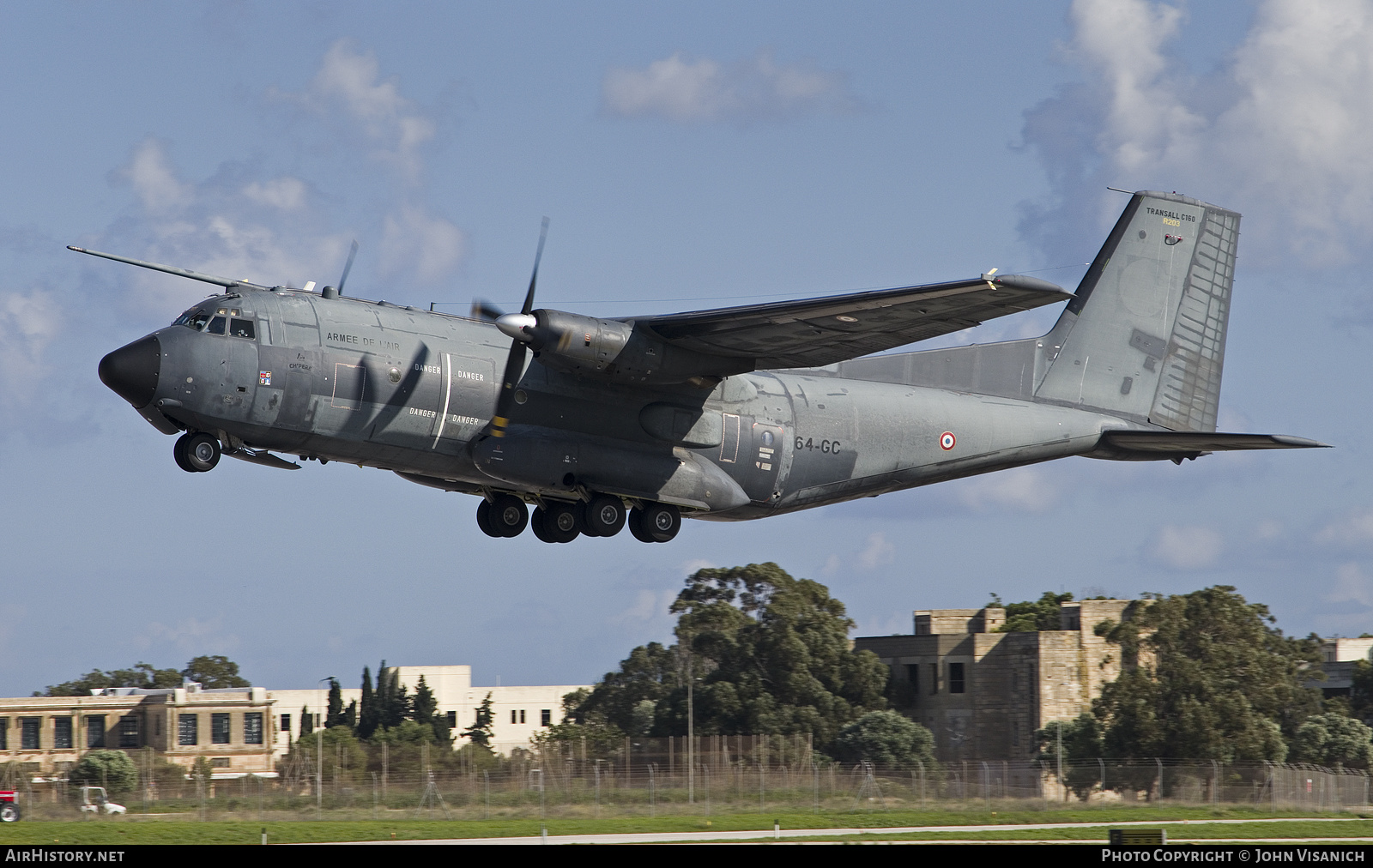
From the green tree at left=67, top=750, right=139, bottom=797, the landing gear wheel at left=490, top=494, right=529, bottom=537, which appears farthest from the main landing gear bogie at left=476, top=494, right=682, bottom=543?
the green tree at left=67, top=750, right=139, bottom=797

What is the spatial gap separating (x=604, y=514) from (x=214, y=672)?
2216 inches

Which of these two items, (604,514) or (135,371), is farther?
(604,514)

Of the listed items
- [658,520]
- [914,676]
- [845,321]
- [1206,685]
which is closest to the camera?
[845,321]

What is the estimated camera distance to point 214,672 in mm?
74875

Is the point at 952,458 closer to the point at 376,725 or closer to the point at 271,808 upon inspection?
the point at 271,808

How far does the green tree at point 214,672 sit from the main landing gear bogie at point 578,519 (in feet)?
170

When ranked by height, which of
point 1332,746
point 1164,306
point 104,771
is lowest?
point 1332,746

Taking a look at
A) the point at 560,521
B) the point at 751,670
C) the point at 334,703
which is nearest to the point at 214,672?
the point at 334,703

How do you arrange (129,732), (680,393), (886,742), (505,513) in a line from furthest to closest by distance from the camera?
(129,732)
(886,742)
(505,513)
(680,393)

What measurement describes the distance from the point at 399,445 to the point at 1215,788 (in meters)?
23.0

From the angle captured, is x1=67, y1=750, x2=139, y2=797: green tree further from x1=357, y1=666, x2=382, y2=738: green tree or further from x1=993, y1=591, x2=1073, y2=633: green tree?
x1=993, y1=591, x2=1073, y2=633: green tree

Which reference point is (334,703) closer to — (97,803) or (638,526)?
(97,803)
